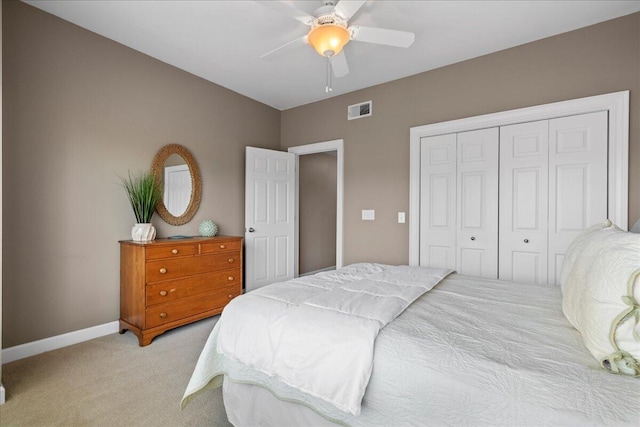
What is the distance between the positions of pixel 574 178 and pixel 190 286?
3.66 m

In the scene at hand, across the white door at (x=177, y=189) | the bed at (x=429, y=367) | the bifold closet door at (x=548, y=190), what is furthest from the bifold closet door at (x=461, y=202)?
the white door at (x=177, y=189)

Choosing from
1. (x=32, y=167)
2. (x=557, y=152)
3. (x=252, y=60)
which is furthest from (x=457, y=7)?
(x=32, y=167)

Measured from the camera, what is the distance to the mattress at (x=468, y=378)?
0.82 meters

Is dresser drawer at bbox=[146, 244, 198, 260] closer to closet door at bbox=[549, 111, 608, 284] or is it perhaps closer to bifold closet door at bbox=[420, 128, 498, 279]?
bifold closet door at bbox=[420, 128, 498, 279]

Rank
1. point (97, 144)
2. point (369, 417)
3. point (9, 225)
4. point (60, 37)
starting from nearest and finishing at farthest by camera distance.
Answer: point (369, 417), point (9, 225), point (60, 37), point (97, 144)

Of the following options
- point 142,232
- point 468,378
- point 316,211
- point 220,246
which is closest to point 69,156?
point 142,232

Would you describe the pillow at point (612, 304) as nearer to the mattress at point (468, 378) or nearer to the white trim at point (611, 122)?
the mattress at point (468, 378)

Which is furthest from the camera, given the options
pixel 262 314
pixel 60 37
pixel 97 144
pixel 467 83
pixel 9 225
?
pixel 467 83

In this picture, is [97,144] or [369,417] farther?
[97,144]

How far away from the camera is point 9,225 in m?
2.28

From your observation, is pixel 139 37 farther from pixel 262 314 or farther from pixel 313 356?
pixel 313 356

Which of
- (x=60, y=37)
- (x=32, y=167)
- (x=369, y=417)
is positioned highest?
(x=60, y=37)

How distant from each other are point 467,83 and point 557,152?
110 centimetres

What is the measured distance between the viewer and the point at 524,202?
2.84 meters
